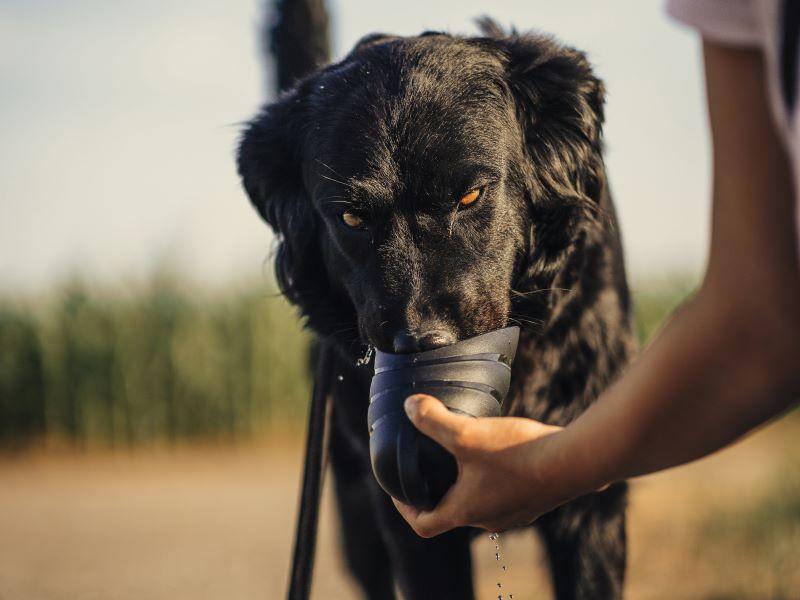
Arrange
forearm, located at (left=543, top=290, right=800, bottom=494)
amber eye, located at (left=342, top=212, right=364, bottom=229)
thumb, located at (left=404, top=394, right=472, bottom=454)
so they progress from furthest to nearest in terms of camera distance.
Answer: amber eye, located at (left=342, top=212, right=364, bottom=229), thumb, located at (left=404, top=394, right=472, bottom=454), forearm, located at (left=543, top=290, right=800, bottom=494)

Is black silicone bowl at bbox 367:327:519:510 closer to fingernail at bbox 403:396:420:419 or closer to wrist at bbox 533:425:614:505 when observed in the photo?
fingernail at bbox 403:396:420:419

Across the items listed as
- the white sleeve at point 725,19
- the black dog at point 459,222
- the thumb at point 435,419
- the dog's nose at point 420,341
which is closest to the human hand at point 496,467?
the thumb at point 435,419

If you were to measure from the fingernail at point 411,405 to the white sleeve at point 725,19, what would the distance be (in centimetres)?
75

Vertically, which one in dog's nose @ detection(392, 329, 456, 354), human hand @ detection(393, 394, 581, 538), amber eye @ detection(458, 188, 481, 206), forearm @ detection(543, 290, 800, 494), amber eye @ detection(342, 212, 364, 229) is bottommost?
human hand @ detection(393, 394, 581, 538)

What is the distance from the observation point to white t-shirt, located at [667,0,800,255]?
0.82 m

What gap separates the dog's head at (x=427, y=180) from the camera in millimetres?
2121

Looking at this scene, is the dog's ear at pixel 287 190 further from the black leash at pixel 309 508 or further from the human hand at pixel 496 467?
the human hand at pixel 496 467

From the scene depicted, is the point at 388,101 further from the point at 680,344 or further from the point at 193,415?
the point at 193,415

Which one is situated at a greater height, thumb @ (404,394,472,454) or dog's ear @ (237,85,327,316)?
dog's ear @ (237,85,327,316)

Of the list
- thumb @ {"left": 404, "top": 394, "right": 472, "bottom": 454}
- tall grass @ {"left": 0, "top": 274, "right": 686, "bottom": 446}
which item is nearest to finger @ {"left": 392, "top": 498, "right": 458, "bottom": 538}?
thumb @ {"left": 404, "top": 394, "right": 472, "bottom": 454}

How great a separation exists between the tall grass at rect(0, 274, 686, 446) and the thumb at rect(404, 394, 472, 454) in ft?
26.4

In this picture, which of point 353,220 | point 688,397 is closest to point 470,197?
point 353,220

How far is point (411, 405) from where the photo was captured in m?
1.44

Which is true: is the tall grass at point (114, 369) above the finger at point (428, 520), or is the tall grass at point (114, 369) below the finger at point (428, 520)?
below
